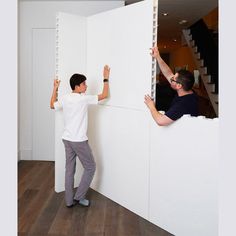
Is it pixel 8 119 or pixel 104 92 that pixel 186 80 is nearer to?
pixel 104 92

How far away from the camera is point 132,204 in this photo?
298cm

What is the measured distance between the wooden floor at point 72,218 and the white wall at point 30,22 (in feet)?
5.29

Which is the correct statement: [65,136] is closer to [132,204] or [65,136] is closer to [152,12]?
[132,204]

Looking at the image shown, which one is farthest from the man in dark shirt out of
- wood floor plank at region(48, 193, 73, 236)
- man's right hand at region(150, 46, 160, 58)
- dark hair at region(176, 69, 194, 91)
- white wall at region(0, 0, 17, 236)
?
white wall at region(0, 0, 17, 236)

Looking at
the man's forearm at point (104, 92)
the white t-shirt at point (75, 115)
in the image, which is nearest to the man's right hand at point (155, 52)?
the man's forearm at point (104, 92)

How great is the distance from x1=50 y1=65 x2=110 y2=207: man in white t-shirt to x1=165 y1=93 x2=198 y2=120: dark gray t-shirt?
1.00 metres

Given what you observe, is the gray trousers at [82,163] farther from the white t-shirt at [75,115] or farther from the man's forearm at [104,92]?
the man's forearm at [104,92]

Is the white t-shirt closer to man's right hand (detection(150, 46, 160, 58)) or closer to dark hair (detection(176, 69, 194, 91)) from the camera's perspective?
man's right hand (detection(150, 46, 160, 58))

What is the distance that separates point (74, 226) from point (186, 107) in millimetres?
1532

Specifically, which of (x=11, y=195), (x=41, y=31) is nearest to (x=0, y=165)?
(x=11, y=195)

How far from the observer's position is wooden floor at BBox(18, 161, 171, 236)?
254cm

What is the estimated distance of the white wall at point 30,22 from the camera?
15.2ft

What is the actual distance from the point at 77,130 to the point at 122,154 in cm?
57

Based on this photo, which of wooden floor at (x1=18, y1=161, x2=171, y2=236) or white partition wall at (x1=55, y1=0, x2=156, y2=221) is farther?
white partition wall at (x1=55, y1=0, x2=156, y2=221)
